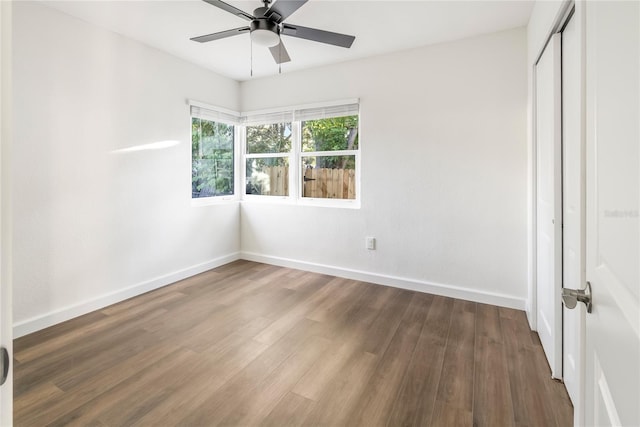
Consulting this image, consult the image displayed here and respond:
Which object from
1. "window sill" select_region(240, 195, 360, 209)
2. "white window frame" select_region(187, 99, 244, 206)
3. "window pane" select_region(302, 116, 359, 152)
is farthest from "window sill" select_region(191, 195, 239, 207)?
"window pane" select_region(302, 116, 359, 152)

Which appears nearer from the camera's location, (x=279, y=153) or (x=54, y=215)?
(x=54, y=215)

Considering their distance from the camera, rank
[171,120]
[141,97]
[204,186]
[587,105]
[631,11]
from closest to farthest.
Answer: [631,11], [587,105], [141,97], [171,120], [204,186]

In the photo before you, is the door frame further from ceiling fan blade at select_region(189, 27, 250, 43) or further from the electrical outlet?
ceiling fan blade at select_region(189, 27, 250, 43)

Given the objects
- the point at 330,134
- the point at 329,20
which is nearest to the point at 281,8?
the point at 329,20

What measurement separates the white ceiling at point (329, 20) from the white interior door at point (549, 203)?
730 millimetres

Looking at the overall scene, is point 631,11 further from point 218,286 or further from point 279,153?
point 279,153

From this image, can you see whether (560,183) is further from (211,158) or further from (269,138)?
(211,158)

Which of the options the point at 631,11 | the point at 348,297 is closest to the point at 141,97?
the point at 348,297

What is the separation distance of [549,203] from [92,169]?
3.68 m

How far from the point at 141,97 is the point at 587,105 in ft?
11.8

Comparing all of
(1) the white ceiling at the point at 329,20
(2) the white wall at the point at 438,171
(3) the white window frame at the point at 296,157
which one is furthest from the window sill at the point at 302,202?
(1) the white ceiling at the point at 329,20

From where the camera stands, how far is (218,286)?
350cm

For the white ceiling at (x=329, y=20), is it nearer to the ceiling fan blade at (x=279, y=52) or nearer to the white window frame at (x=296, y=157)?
the ceiling fan blade at (x=279, y=52)

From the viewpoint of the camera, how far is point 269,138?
439 cm
